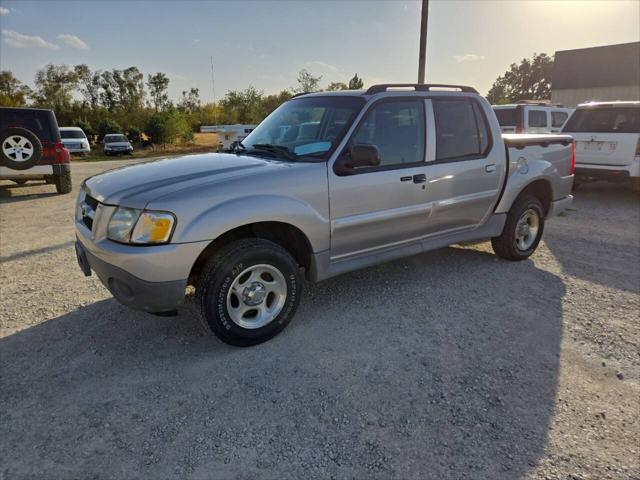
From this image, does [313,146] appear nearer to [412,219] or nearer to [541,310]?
[412,219]

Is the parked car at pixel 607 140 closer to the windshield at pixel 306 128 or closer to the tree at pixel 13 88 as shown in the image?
the windshield at pixel 306 128

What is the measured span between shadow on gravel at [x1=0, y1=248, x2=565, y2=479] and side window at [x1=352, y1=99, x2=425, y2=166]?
130cm

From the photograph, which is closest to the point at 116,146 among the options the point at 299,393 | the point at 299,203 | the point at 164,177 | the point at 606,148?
the point at 606,148

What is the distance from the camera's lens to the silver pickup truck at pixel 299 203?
2.67 m

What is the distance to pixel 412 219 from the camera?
377 cm

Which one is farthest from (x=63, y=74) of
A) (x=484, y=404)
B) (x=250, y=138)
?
(x=484, y=404)

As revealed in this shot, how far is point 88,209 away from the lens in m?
3.13

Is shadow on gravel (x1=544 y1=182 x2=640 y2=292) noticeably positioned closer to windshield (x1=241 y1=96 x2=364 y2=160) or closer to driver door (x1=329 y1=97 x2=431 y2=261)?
driver door (x1=329 y1=97 x2=431 y2=261)

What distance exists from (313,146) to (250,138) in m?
0.88

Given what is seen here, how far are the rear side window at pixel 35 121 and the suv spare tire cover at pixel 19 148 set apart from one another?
0.34m

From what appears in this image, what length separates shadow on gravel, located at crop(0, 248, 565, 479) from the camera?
2100 mm

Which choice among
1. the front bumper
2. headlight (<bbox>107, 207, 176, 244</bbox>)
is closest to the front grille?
the front bumper

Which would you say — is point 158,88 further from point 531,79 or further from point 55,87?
point 531,79

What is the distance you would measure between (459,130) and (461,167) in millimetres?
370
